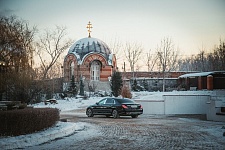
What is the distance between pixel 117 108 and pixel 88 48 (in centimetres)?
3221

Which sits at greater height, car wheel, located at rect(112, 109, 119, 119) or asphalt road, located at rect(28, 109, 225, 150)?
car wheel, located at rect(112, 109, 119, 119)

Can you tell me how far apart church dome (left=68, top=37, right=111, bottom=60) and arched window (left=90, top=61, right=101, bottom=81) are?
2.10 metres

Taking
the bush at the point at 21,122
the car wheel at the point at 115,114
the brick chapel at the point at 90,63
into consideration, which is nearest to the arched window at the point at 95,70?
the brick chapel at the point at 90,63

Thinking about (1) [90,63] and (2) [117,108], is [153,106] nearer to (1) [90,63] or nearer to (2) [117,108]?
(2) [117,108]

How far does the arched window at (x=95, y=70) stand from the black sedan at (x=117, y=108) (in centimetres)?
3023

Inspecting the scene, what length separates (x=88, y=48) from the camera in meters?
52.1

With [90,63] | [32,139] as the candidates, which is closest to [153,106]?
[32,139]

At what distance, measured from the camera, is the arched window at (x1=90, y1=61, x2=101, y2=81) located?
5247cm

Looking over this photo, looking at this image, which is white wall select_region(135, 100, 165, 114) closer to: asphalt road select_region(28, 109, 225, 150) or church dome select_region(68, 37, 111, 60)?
asphalt road select_region(28, 109, 225, 150)

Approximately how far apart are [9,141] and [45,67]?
123ft

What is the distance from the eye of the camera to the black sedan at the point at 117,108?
20.8 meters

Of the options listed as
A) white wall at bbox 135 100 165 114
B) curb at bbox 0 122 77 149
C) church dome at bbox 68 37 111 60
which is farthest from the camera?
church dome at bbox 68 37 111 60

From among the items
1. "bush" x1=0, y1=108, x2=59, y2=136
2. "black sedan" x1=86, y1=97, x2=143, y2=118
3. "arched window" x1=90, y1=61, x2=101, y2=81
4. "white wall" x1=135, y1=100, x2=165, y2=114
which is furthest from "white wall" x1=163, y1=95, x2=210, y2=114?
"arched window" x1=90, y1=61, x2=101, y2=81

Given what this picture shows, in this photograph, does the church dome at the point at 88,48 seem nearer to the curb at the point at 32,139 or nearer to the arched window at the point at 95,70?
the arched window at the point at 95,70
